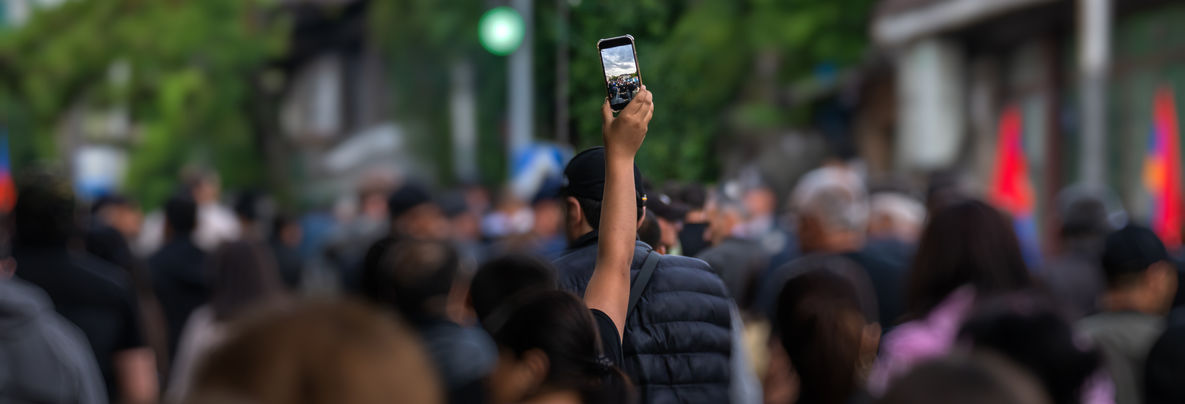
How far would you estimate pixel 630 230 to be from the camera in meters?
3.76

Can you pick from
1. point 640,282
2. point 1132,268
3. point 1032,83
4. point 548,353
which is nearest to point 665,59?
point 640,282

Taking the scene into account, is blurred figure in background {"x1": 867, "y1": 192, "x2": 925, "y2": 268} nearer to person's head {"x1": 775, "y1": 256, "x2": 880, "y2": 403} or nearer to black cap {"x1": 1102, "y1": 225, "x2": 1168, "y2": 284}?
black cap {"x1": 1102, "y1": 225, "x2": 1168, "y2": 284}

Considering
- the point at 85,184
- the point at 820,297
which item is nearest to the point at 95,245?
the point at 820,297

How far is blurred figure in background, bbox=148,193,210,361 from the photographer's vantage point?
873cm

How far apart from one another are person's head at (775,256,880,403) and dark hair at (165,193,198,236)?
585 centimetres

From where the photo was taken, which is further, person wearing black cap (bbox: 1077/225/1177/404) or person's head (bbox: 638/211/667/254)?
person wearing black cap (bbox: 1077/225/1177/404)

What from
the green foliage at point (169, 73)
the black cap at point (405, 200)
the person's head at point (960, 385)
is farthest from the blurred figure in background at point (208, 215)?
the green foliage at point (169, 73)

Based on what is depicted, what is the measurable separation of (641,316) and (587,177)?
426 millimetres

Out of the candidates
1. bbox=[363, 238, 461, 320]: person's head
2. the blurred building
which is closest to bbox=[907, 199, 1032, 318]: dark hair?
bbox=[363, 238, 461, 320]: person's head

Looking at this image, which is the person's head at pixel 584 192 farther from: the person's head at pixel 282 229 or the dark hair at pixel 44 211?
the person's head at pixel 282 229

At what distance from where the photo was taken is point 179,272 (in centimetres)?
872

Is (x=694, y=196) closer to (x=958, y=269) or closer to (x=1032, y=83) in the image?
(x=958, y=269)

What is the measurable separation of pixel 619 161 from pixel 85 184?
101ft

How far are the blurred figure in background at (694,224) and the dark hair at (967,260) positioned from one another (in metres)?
1.33
